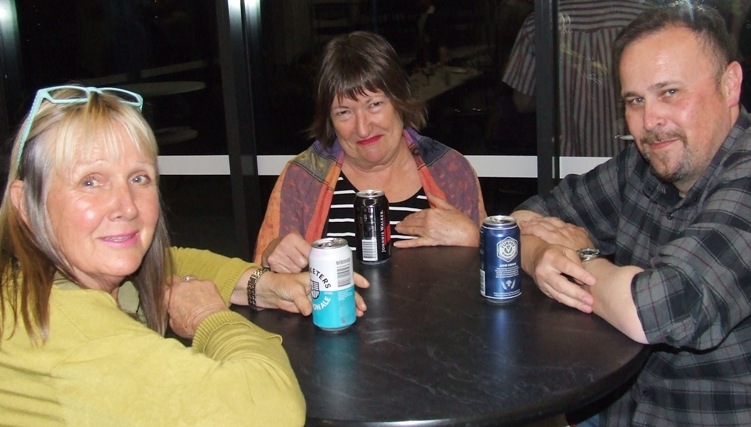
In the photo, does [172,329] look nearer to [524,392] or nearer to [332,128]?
[524,392]

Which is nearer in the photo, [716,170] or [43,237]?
[43,237]

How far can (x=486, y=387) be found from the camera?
1307mm

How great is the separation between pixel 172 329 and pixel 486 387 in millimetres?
691

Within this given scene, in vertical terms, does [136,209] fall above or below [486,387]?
above

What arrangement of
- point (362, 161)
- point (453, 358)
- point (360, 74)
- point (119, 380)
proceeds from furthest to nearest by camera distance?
point (362, 161), point (360, 74), point (453, 358), point (119, 380)

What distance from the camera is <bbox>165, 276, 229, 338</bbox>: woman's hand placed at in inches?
60.0

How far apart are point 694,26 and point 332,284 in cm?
99

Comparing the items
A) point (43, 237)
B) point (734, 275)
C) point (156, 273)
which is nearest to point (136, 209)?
point (43, 237)

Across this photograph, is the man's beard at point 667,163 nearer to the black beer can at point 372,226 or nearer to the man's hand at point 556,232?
the man's hand at point 556,232

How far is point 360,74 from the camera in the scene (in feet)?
7.82

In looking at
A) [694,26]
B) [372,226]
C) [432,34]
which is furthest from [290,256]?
[432,34]

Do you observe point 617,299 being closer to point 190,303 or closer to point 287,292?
point 287,292

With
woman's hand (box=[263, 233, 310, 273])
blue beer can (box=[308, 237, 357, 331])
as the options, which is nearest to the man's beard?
blue beer can (box=[308, 237, 357, 331])

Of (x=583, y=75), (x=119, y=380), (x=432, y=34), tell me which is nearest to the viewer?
(x=119, y=380)
